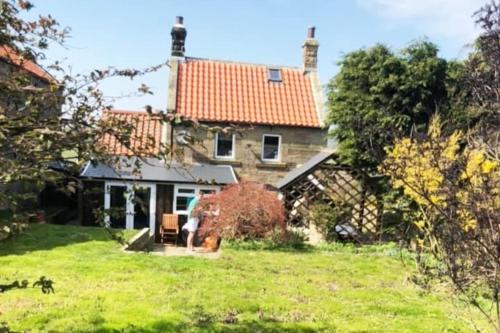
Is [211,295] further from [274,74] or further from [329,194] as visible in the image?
[274,74]

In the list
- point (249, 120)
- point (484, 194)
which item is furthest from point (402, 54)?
point (484, 194)

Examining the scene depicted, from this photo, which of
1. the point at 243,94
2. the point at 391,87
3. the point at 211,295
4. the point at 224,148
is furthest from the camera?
the point at 243,94

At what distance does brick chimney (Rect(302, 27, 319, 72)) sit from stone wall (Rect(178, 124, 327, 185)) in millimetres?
4245

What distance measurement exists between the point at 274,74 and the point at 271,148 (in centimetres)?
463

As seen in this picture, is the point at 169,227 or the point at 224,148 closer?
the point at 169,227

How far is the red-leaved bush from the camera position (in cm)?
1432

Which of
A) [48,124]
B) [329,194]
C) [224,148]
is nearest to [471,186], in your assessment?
[48,124]

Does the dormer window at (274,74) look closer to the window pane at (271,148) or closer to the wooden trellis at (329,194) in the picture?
the window pane at (271,148)

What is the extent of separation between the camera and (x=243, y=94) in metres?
23.2

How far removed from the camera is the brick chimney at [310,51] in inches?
942

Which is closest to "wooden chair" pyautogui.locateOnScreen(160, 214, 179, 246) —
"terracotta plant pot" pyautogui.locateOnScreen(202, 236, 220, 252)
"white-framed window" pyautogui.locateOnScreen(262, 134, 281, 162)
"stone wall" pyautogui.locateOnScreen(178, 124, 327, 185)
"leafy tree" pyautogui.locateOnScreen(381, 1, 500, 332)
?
"stone wall" pyautogui.locateOnScreen(178, 124, 327, 185)

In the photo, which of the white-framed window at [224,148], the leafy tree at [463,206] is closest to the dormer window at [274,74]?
the white-framed window at [224,148]

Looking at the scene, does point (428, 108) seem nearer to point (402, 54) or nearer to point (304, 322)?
point (402, 54)

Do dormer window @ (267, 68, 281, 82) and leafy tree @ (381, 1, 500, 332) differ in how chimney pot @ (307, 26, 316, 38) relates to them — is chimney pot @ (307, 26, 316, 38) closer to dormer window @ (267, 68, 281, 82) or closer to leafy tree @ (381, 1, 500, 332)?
dormer window @ (267, 68, 281, 82)
